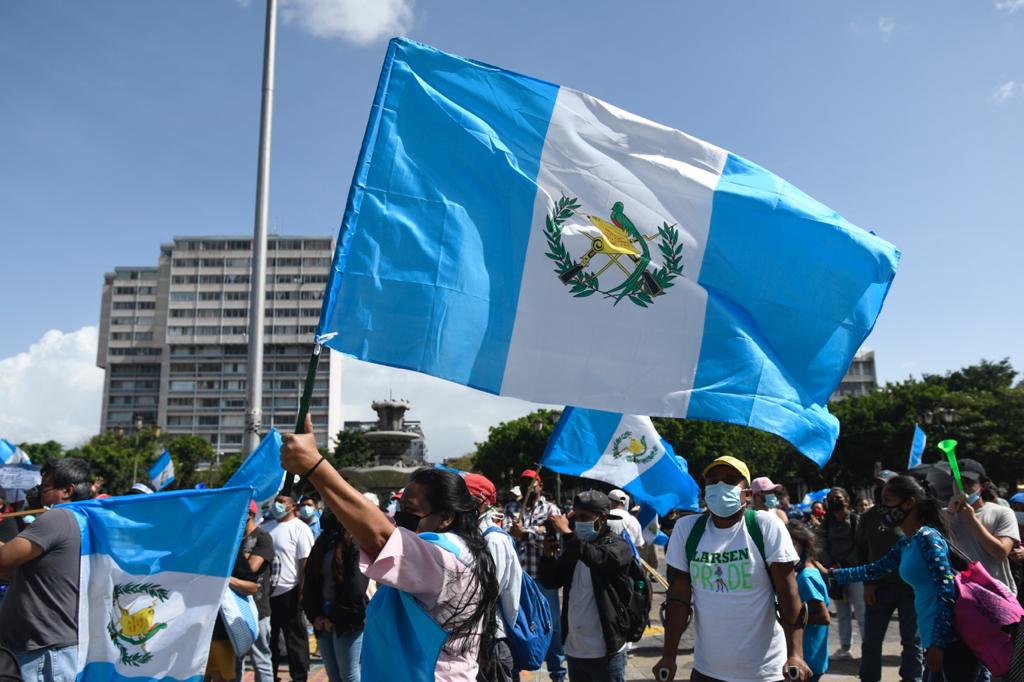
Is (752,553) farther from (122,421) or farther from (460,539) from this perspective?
(122,421)

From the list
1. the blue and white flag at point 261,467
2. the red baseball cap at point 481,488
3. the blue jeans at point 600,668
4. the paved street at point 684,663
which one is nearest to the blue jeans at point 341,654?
the blue and white flag at point 261,467

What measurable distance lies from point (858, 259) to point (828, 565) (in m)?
5.08

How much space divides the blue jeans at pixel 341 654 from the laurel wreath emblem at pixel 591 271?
310 centimetres

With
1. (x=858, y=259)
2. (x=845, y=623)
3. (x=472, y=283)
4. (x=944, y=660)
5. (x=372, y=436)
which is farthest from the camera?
(x=372, y=436)

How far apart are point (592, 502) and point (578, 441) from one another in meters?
2.95

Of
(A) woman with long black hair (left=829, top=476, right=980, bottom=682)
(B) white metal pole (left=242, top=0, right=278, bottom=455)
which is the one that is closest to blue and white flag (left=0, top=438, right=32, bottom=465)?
(B) white metal pole (left=242, top=0, right=278, bottom=455)

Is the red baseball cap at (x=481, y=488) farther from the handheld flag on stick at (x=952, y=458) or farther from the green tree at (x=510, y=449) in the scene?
the green tree at (x=510, y=449)

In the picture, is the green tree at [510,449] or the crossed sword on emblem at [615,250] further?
the green tree at [510,449]

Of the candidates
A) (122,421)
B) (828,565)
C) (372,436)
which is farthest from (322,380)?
(828,565)

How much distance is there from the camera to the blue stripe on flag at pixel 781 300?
17.7ft

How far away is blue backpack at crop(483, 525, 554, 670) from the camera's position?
14.6ft

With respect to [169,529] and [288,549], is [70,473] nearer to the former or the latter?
[169,529]

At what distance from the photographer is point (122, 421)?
11775cm

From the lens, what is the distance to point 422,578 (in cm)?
271
